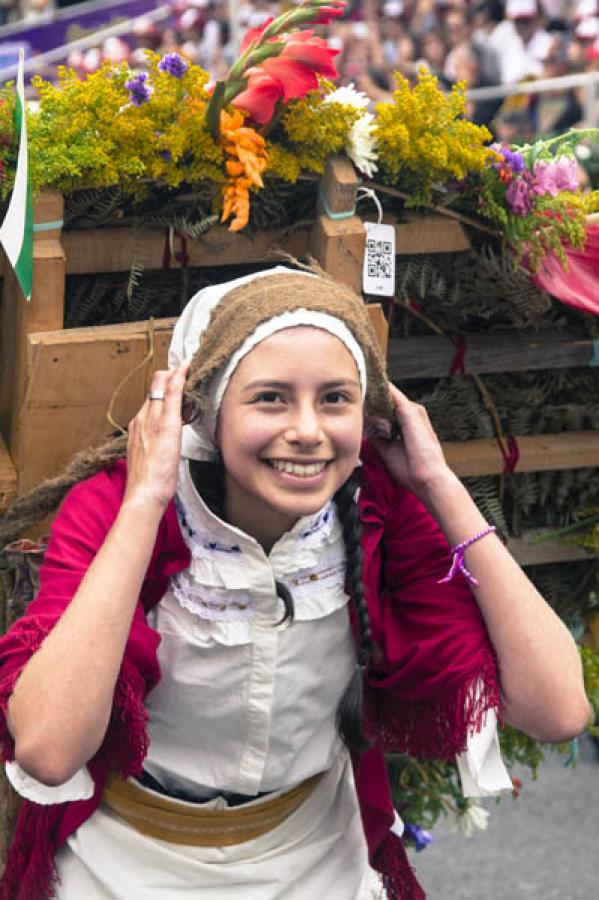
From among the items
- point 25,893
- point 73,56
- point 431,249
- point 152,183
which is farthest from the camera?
point 73,56

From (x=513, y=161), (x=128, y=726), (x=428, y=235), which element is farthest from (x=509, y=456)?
(x=128, y=726)

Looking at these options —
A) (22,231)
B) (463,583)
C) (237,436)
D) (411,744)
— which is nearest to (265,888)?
(411,744)

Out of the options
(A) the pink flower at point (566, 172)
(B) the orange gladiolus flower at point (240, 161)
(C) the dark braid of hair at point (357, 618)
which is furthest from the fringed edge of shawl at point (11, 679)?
(A) the pink flower at point (566, 172)

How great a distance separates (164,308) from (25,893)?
4.02 feet

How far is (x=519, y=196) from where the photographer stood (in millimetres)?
3191

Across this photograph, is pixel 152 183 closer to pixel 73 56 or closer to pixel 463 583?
pixel 463 583

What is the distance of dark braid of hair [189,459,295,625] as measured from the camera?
2.56m

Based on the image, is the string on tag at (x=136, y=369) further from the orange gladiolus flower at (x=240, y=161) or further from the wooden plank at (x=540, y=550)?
the wooden plank at (x=540, y=550)

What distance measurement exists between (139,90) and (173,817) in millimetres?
1396

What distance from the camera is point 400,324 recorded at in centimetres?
341

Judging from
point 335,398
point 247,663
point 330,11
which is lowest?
point 247,663

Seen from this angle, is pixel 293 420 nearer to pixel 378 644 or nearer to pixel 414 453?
pixel 414 453

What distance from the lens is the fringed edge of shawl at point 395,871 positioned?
9.34 ft

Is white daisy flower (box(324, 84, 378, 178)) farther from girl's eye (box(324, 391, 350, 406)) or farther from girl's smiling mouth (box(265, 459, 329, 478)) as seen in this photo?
girl's smiling mouth (box(265, 459, 329, 478))
